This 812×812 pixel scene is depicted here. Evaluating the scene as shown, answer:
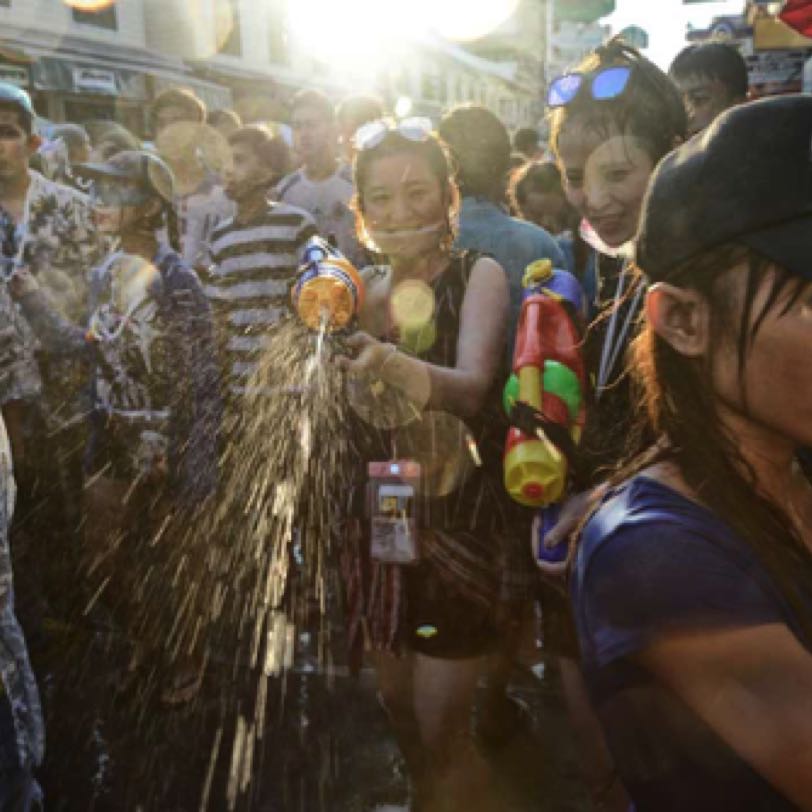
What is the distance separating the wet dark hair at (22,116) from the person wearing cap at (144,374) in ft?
2.94

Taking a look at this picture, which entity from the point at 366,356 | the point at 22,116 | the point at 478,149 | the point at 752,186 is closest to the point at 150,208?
the point at 22,116

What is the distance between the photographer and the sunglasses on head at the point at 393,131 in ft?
9.29

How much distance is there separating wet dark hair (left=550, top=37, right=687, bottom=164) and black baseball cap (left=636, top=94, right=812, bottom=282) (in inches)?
54.5

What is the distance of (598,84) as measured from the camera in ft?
8.13

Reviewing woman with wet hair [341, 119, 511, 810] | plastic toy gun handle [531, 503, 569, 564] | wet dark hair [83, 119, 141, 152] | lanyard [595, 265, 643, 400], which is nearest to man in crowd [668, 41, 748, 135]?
woman with wet hair [341, 119, 511, 810]

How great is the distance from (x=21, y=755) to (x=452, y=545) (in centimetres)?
126

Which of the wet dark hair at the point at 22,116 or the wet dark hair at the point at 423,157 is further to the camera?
the wet dark hair at the point at 22,116

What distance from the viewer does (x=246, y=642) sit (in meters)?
4.50

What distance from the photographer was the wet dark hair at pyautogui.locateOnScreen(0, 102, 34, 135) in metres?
4.64

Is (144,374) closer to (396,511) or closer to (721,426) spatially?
(396,511)

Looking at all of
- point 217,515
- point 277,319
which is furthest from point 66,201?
point 217,515

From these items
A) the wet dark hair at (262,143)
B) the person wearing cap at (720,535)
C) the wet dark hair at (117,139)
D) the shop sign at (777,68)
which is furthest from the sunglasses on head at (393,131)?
the shop sign at (777,68)

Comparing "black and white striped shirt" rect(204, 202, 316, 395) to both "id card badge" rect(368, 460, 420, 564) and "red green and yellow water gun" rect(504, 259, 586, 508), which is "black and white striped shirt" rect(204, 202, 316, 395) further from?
"red green and yellow water gun" rect(504, 259, 586, 508)

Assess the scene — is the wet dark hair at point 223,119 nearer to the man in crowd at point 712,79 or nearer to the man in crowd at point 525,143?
the man in crowd at point 525,143
